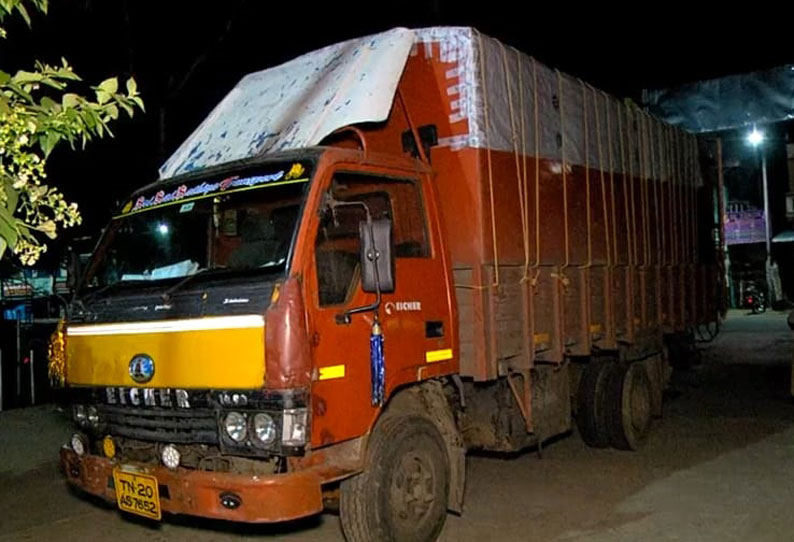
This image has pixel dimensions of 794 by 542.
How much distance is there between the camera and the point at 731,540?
5.20 metres

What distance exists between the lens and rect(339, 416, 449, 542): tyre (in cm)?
458

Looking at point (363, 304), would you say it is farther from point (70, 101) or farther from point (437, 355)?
point (70, 101)

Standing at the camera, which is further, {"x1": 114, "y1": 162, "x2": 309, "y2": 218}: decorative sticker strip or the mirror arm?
{"x1": 114, "y1": 162, "x2": 309, "y2": 218}: decorative sticker strip

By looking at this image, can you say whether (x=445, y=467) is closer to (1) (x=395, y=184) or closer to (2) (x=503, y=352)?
(2) (x=503, y=352)

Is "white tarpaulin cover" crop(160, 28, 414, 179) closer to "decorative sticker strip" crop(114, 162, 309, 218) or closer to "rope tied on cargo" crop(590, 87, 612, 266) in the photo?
"decorative sticker strip" crop(114, 162, 309, 218)

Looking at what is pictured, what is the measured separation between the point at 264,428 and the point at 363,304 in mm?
902

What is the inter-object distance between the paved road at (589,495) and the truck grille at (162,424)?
4.44 feet

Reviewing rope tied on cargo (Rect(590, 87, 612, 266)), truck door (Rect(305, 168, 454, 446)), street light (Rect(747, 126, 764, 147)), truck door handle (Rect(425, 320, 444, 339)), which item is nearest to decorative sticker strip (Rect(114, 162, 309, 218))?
truck door (Rect(305, 168, 454, 446))

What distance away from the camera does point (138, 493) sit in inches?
179

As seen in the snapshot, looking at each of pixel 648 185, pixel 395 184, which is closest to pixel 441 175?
pixel 395 184

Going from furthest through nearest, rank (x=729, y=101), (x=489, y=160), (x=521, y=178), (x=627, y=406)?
(x=729, y=101) < (x=627, y=406) < (x=521, y=178) < (x=489, y=160)

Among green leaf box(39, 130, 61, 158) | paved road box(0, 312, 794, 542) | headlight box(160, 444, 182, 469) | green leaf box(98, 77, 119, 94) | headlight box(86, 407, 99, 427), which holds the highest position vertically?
green leaf box(98, 77, 119, 94)

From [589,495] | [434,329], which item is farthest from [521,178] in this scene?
[589,495]

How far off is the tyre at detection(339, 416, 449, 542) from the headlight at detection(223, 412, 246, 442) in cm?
74
